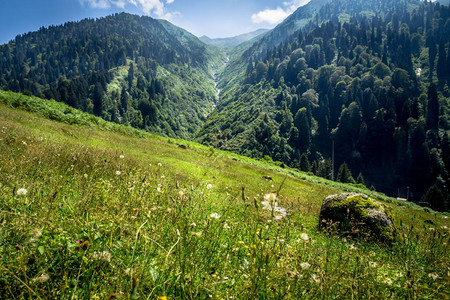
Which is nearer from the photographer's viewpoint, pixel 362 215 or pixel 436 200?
pixel 362 215

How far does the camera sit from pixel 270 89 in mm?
178000

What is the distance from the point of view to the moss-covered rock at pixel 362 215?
342 inches

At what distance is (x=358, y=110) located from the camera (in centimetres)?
14162

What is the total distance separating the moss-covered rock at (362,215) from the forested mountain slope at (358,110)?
92984 millimetres

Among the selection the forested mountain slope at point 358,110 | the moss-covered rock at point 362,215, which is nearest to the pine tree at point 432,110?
the forested mountain slope at point 358,110

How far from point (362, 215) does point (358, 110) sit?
156508 millimetres

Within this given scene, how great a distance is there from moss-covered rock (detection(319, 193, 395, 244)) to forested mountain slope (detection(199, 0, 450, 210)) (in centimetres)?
9298

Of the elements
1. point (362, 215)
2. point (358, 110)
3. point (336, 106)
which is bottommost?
point (358, 110)

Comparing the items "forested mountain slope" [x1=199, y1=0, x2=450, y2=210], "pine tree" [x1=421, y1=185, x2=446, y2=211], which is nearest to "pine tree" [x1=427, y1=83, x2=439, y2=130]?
"forested mountain slope" [x1=199, y1=0, x2=450, y2=210]

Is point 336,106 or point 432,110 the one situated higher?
point 336,106

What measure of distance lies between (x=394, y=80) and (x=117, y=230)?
18294cm

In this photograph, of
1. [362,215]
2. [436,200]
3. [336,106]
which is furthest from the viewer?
[336,106]

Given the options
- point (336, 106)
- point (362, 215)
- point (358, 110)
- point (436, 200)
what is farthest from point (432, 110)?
point (362, 215)

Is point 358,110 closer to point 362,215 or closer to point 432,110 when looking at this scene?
point 432,110
